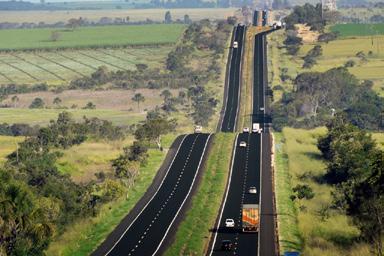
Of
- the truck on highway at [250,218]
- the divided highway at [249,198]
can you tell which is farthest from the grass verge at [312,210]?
the truck on highway at [250,218]

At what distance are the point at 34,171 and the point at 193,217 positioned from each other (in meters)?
22.5

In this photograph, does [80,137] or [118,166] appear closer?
[118,166]

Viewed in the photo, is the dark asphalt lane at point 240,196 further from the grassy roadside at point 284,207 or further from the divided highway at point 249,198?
the grassy roadside at point 284,207

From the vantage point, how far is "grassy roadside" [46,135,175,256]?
272 ft

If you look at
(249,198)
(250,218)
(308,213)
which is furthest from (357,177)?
(250,218)

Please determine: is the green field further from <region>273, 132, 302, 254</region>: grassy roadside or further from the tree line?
the tree line

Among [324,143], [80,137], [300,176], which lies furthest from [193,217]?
[80,137]

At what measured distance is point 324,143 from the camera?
429ft

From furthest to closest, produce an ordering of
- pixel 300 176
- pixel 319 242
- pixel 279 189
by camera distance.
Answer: pixel 300 176 → pixel 279 189 → pixel 319 242

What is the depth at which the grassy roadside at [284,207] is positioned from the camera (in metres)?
84.1

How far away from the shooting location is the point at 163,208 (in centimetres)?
10075

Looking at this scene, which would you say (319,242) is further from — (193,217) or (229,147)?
(229,147)

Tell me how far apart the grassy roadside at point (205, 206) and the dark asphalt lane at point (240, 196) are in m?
1.08

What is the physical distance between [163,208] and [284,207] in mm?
14120
